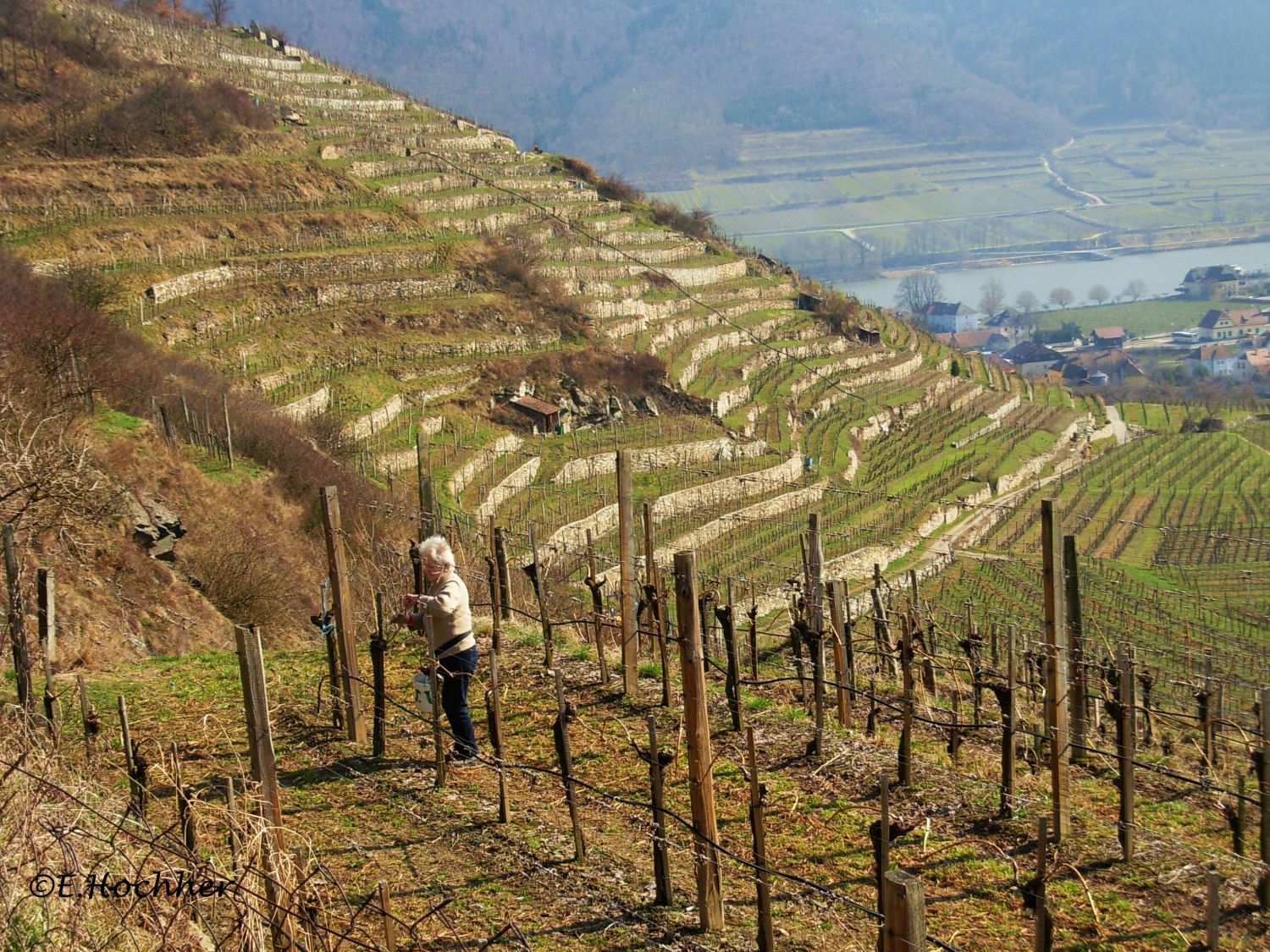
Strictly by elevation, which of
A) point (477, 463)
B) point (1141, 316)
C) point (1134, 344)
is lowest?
point (1134, 344)

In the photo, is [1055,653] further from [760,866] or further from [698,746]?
[760,866]

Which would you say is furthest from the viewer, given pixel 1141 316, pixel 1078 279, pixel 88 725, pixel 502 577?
pixel 1078 279

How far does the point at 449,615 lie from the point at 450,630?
9 centimetres

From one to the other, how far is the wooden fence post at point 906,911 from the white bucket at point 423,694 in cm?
400

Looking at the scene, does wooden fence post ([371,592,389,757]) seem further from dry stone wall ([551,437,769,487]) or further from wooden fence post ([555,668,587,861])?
dry stone wall ([551,437,769,487])

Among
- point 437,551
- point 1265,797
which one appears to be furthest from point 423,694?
point 1265,797

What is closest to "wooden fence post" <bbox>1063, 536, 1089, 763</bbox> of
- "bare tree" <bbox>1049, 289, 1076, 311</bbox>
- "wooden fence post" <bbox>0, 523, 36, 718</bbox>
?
"wooden fence post" <bbox>0, 523, 36, 718</bbox>

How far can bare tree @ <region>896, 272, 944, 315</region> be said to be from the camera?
14700 cm

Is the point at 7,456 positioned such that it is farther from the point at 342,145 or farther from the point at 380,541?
the point at 342,145

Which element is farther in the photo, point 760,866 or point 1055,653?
point 1055,653

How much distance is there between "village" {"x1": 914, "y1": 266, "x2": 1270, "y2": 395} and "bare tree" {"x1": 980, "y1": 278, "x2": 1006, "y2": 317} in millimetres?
2475

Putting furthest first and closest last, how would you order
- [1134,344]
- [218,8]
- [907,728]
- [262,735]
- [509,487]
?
[1134,344], [218,8], [509,487], [907,728], [262,735]

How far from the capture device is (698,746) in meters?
5.48

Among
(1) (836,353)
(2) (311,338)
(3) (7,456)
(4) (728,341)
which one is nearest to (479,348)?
(2) (311,338)
